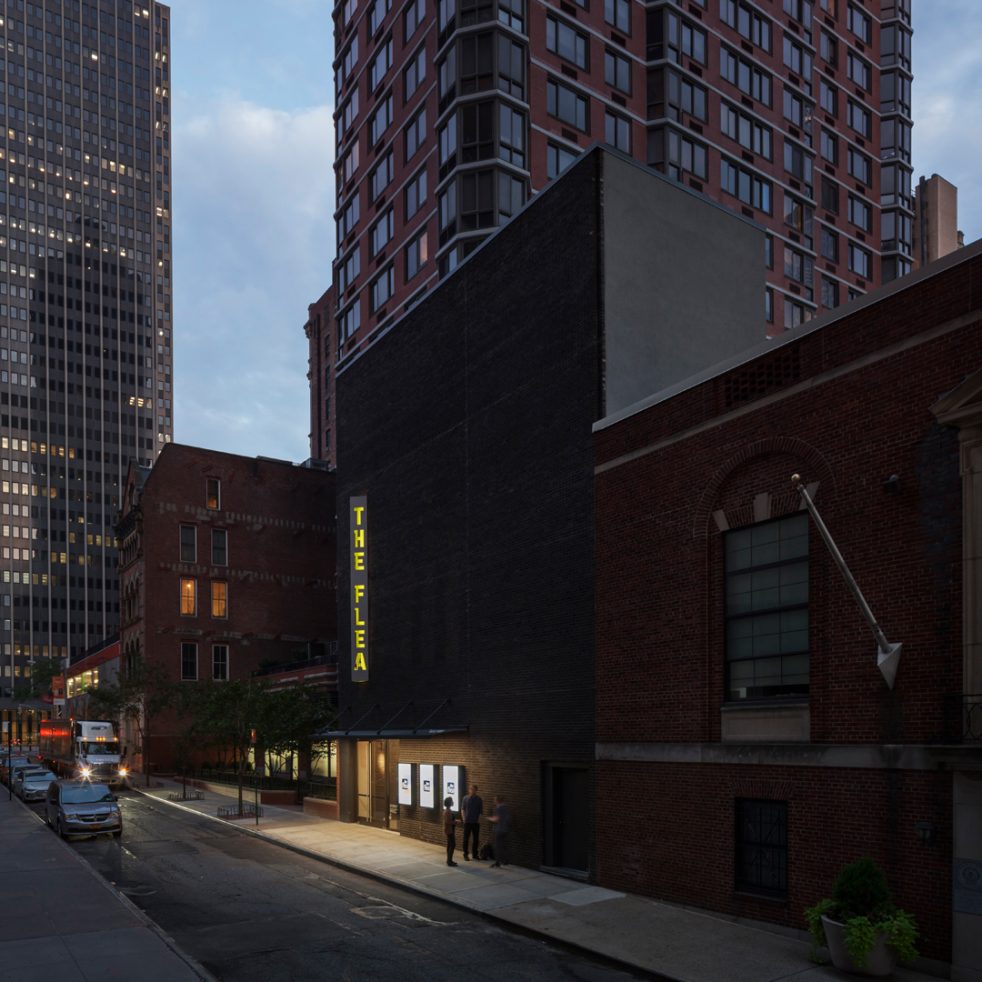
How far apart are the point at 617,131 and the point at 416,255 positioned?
12.7 metres

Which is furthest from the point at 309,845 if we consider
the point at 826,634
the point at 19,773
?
the point at 19,773

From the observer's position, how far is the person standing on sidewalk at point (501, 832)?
24.1 meters

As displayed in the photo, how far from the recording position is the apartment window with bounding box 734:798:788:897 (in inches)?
693

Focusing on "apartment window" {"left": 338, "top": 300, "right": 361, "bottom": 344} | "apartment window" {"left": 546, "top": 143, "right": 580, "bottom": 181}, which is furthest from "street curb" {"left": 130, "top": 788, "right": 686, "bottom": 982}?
"apartment window" {"left": 546, "top": 143, "right": 580, "bottom": 181}

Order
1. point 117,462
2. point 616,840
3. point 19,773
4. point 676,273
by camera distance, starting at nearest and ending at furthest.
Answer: point 616,840 < point 676,273 < point 19,773 < point 117,462

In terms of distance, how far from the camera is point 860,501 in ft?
54.1

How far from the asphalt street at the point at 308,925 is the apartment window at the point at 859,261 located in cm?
5586

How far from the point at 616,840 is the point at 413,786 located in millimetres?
9977

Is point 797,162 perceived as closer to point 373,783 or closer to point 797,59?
point 797,59

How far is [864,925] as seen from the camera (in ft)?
47.2

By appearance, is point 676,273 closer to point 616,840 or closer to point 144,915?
point 616,840

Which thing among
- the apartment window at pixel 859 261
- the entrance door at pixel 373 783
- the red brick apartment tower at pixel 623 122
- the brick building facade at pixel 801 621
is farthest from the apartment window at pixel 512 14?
the entrance door at pixel 373 783

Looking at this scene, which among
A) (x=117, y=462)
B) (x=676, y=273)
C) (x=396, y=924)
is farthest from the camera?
(x=117, y=462)

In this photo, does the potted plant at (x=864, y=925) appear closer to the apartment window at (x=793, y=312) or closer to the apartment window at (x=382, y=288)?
the apartment window at (x=382, y=288)
